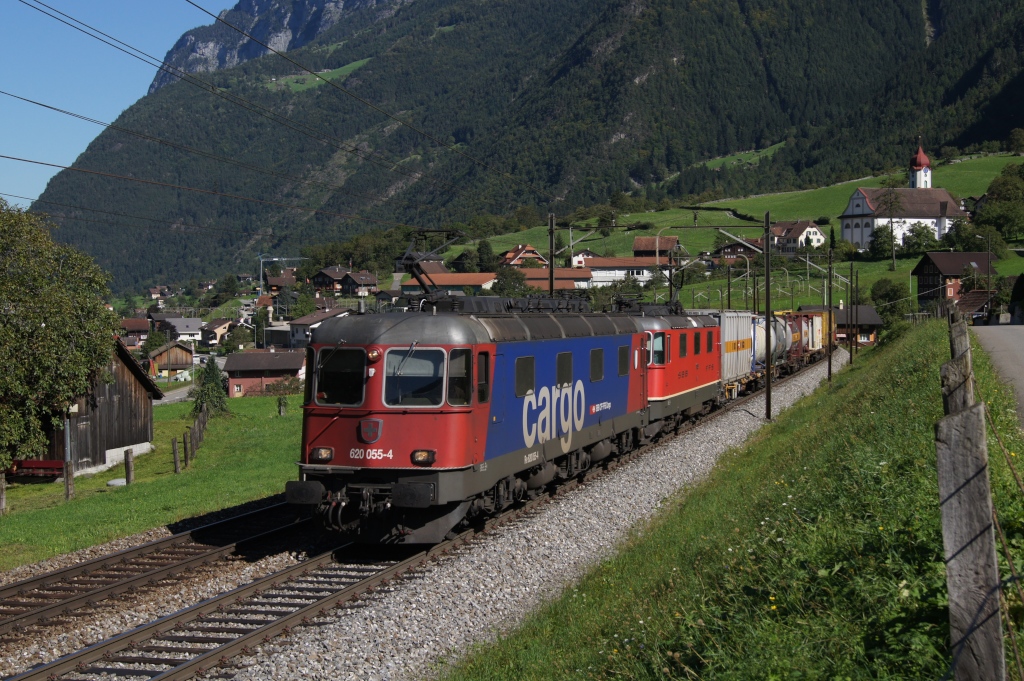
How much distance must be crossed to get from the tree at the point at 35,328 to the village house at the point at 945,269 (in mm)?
77857

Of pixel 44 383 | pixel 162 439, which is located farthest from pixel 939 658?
pixel 162 439

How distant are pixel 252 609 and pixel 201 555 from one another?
9.26 feet

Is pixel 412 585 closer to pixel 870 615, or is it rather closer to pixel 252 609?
pixel 252 609

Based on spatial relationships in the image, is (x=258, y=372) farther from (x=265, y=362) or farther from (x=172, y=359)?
(x=172, y=359)

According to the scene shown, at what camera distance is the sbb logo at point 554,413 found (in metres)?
15.9

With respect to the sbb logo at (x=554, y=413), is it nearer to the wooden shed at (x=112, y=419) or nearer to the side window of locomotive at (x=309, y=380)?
the side window of locomotive at (x=309, y=380)

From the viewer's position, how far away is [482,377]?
1409cm

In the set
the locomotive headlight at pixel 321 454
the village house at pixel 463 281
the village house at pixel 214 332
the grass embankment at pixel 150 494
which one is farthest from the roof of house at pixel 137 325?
the locomotive headlight at pixel 321 454

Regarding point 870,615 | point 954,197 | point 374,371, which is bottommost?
point 870,615

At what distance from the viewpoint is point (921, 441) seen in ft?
34.8

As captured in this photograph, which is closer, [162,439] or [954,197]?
[162,439]

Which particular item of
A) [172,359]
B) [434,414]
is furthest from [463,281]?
[434,414]

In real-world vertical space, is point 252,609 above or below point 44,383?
below

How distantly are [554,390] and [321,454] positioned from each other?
4.70 metres
